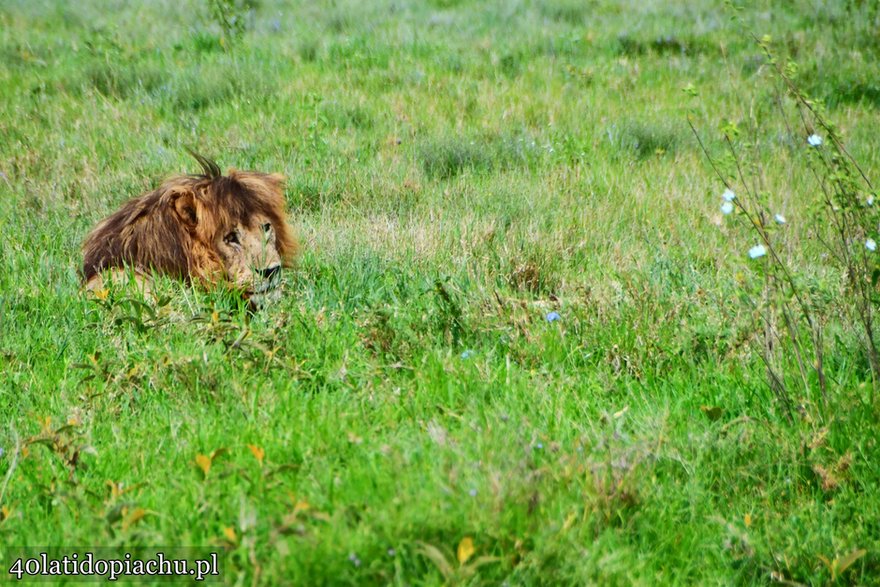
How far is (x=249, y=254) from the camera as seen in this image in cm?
464

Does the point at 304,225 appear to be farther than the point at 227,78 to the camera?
No

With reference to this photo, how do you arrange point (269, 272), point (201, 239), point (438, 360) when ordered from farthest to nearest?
point (201, 239)
point (269, 272)
point (438, 360)

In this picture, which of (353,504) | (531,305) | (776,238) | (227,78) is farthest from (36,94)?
(353,504)

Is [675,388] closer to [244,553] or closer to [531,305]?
[531,305]

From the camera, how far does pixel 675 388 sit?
3.75 meters

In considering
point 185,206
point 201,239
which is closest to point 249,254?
point 201,239

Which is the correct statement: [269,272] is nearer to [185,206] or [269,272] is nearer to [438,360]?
[185,206]

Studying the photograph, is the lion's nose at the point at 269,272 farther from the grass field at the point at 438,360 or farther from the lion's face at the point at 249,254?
the grass field at the point at 438,360

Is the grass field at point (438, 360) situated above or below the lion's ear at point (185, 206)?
below

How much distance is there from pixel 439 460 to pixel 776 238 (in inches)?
143

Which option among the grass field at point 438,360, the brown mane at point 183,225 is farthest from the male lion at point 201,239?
the grass field at point 438,360

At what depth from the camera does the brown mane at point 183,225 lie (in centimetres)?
466

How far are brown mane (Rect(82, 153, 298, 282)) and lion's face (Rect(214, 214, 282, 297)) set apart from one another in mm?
42

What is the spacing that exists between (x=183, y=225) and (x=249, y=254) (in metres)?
0.39
